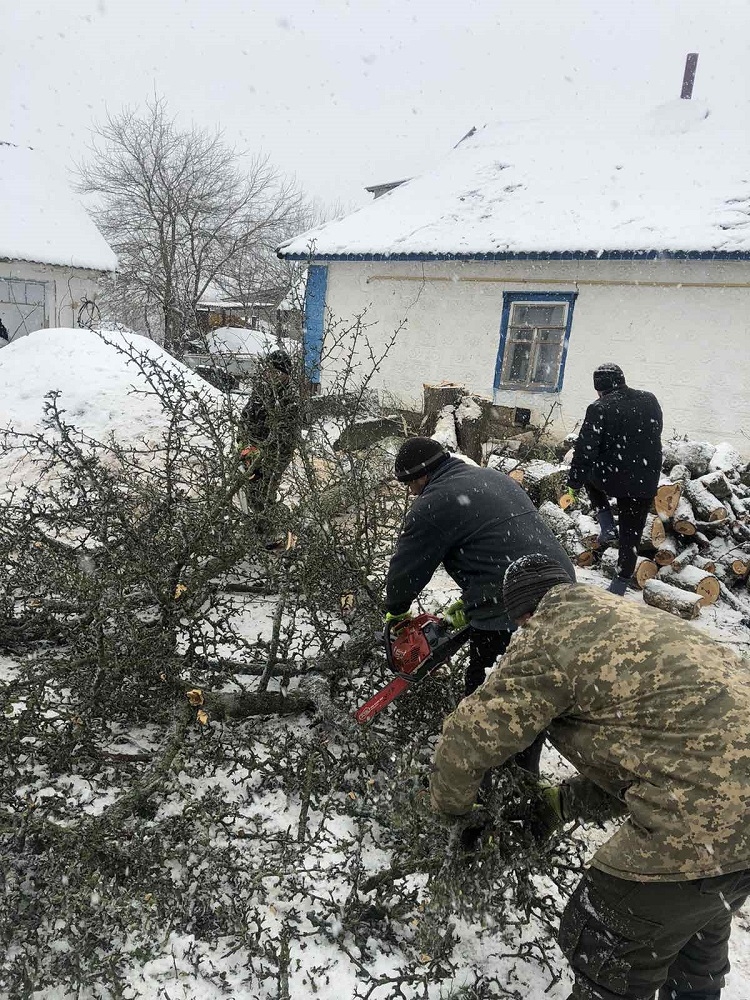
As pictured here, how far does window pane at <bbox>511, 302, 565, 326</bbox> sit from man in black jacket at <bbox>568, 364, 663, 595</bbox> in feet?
17.1

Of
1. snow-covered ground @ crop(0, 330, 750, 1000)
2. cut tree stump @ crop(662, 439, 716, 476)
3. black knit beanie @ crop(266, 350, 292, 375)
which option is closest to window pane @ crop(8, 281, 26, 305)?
black knit beanie @ crop(266, 350, 292, 375)

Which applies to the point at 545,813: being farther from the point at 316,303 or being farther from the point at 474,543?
the point at 316,303

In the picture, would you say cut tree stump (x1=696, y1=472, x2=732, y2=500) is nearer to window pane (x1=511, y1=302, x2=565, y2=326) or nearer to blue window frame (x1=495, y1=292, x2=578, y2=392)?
blue window frame (x1=495, y1=292, x2=578, y2=392)

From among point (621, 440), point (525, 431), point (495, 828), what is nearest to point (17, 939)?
point (495, 828)

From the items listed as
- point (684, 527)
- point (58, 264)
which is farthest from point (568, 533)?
point (58, 264)

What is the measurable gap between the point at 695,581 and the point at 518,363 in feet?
19.2

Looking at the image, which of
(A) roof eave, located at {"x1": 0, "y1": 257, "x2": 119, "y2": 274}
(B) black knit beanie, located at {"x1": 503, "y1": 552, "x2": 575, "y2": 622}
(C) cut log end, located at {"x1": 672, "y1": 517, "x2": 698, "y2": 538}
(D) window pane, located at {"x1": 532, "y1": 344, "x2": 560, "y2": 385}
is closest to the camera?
(B) black knit beanie, located at {"x1": 503, "y1": 552, "x2": 575, "y2": 622}

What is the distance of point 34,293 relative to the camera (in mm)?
14656

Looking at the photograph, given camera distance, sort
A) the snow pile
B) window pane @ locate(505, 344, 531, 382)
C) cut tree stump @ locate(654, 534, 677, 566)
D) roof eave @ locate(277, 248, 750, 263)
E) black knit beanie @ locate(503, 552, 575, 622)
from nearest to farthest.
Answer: black knit beanie @ locate(503, 552, 575, 622)
cut tree stump @ locate(654, 534, 677, 566)
the snow pile
roof eave @ locate(277, 248, 750, 263)
window pane @ locate(505, 344, 531, 382)

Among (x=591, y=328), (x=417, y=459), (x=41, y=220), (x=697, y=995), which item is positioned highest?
(x=41, y=220)

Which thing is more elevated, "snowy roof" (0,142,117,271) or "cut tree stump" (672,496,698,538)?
"snowy roof" (0,142,117,271)

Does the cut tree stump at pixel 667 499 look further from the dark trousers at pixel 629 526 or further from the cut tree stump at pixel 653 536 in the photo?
the dark trousers at pixel 629 526

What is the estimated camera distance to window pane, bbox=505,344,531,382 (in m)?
9.94

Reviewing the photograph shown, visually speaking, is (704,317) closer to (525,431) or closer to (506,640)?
(525,431)
